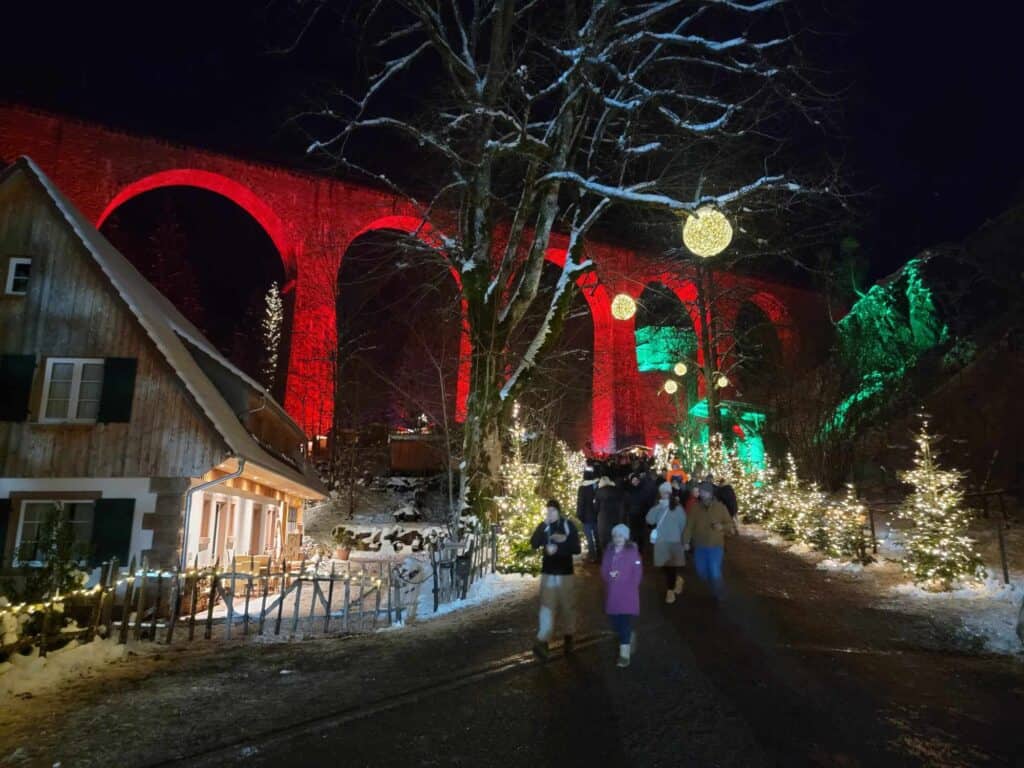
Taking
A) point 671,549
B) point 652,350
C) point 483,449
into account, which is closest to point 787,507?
point 483,449

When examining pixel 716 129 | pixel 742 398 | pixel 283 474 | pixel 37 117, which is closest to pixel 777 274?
pixel 742 398

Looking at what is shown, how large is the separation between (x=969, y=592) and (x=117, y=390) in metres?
16.2

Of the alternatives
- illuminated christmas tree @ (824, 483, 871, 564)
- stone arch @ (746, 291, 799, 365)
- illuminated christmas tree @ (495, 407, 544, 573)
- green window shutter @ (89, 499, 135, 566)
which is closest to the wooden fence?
illuminated christmas tree @ (495, 407, 544, 573)

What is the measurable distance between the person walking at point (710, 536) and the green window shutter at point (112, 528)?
1084cm

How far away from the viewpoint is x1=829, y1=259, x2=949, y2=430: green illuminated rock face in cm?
2294

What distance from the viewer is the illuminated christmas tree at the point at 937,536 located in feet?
35.1

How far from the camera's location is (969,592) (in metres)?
10.4

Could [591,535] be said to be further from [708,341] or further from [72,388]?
[708,341]

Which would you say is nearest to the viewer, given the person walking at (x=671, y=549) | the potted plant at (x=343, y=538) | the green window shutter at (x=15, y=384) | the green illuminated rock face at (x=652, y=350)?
the person walking at (x=671, y=549)

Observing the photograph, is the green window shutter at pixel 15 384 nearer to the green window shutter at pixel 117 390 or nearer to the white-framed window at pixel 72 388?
the white-framed window at pixel 72 388

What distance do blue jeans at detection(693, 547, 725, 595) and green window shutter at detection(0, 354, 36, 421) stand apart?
13.6 m

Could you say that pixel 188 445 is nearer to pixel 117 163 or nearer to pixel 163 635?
pixel 163 635

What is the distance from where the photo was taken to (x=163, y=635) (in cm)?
985

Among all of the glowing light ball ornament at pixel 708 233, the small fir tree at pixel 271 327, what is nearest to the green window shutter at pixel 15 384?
the glowing light ball ornament at pixel 708 233
